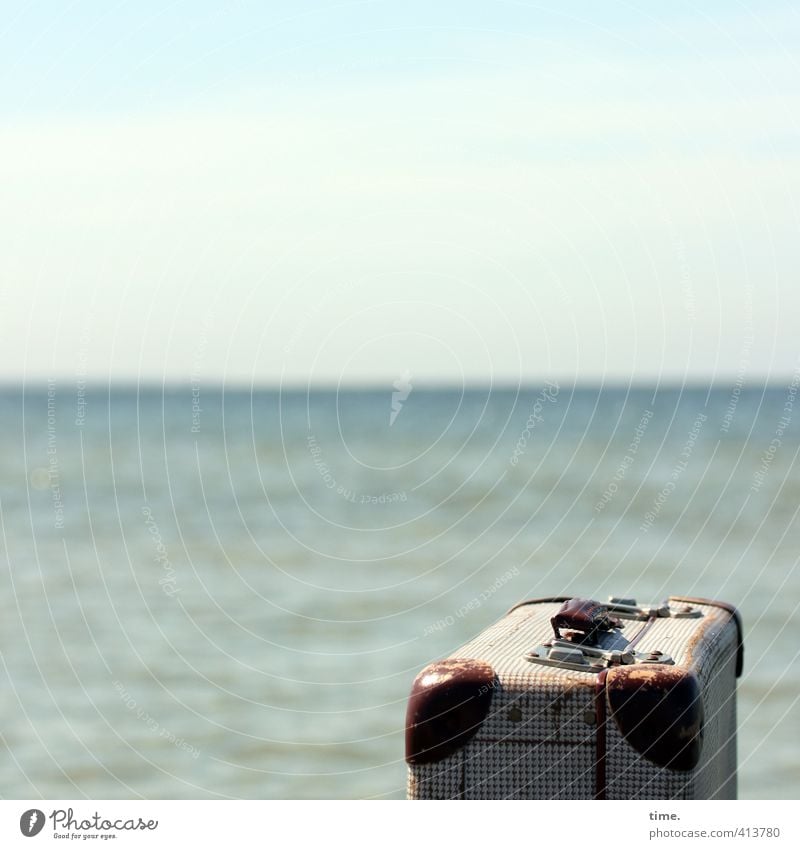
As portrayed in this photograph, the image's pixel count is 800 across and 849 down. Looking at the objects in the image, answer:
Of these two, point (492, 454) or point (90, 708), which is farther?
point (492, 454)

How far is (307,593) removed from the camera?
12.1m

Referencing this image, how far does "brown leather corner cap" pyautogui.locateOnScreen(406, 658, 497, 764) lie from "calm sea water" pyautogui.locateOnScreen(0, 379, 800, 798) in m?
2.01

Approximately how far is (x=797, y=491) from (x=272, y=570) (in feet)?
37.1

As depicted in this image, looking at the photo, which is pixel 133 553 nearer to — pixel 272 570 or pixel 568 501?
pixel 272 570

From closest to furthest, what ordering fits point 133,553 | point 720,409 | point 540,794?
point 540,794 → point 133,553 → point 720,409

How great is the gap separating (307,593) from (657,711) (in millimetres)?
10022

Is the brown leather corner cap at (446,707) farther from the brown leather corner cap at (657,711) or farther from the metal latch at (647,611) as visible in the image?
the metal latch at (647,611)

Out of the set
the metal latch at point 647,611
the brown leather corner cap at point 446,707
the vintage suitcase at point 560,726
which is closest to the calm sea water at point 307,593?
the metal latch at point 647,611

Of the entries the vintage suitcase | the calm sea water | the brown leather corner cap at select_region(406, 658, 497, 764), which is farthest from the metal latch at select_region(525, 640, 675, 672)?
the calm sea water

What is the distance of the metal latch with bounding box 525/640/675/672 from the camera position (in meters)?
2.38

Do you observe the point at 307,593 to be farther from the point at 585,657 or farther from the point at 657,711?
the point at 657,711

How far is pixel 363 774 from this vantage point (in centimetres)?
696

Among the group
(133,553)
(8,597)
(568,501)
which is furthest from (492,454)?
(8,597)

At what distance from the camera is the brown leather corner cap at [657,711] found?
227 cm
